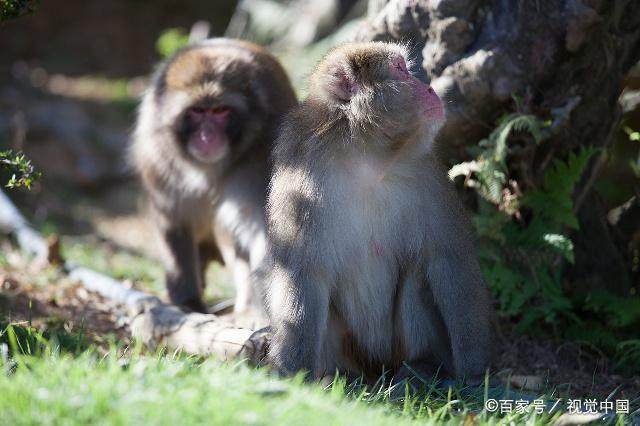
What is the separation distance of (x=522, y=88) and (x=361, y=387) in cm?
224

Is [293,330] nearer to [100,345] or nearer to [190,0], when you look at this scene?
[100,345]

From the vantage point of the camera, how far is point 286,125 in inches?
170

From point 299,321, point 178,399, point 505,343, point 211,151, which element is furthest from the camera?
point 211,151

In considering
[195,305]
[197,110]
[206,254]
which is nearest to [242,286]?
[195,305]

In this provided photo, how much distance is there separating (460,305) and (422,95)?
3.63ft

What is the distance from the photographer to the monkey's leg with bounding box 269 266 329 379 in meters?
3.98

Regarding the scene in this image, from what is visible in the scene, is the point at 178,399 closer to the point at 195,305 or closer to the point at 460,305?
the point at 460,305

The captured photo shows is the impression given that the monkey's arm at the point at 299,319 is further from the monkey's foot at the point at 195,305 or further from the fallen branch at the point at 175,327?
the monkey's foot at the point at 195,305

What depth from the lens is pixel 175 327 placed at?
497 cm

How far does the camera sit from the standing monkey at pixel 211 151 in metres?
5.73

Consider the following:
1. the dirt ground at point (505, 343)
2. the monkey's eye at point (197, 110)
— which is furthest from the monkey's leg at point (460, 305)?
the monkey's eye at point (197, 110)

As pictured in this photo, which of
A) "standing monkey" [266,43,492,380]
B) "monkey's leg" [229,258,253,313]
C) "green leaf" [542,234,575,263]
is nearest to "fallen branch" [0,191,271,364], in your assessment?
"standing monkey" [266,43,492,380]

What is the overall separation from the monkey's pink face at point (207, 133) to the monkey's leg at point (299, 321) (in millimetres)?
1867

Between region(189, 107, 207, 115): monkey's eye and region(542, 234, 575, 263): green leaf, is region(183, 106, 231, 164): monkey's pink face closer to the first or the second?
region(189, 107, 207, 115): monkey's eye
